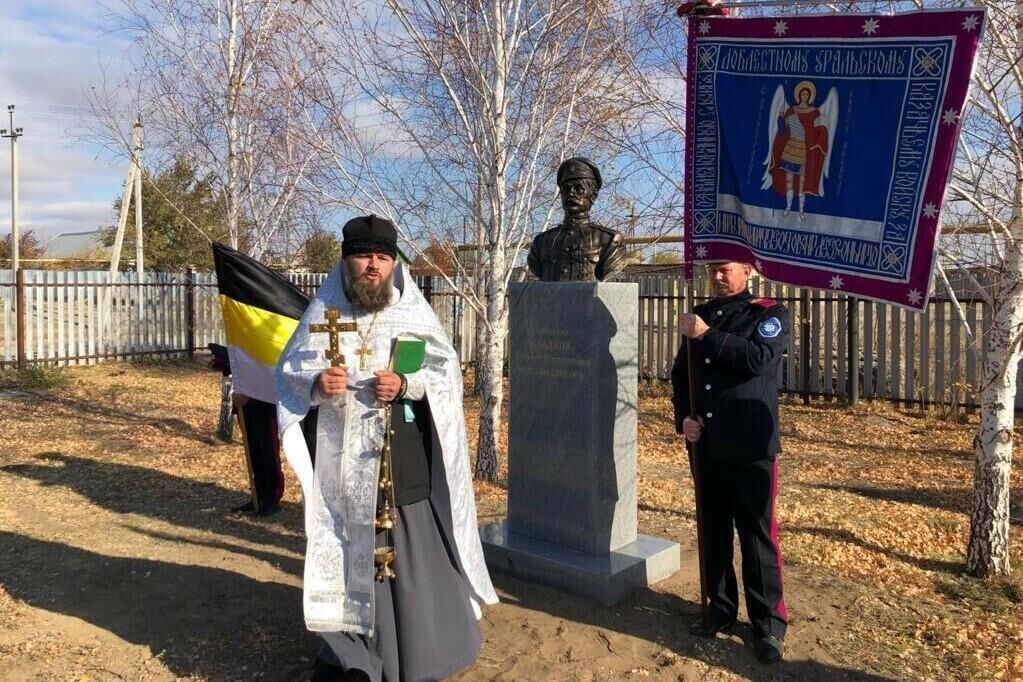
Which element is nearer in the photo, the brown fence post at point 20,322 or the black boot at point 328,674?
the black boot at point 328,674

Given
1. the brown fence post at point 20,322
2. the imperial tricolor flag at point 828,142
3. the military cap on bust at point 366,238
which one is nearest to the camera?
the military cap on bust at point 366,238

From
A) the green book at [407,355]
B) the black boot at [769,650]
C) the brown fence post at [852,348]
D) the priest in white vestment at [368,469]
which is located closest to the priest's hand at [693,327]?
the priest in white vestment at [368,469]

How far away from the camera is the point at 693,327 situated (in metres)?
3.62

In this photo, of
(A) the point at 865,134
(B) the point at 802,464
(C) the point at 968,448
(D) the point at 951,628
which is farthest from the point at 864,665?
(C) the point at 968,448

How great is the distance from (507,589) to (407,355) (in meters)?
1.92

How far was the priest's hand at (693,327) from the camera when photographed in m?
3.62

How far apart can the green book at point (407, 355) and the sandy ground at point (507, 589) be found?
4.69ft

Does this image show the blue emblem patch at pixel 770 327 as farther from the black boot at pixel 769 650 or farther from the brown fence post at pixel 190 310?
the brown fence post at pixel 190 310

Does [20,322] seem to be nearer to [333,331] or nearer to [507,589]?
[507,589]

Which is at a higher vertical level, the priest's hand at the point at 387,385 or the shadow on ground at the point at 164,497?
the priest's hand at the point at 387,385

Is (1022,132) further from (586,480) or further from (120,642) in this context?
(120,642)

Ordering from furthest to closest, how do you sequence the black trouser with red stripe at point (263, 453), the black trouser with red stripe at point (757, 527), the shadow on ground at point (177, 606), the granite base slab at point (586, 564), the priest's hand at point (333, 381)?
the black trouser with red stripe at point (263, 453) → the granite base slab at point (586, 564) → the shadow on ground at point (177, 606) → the black trouser with red stripe at point (757, 527) → the priest's hand at point (333, 381)

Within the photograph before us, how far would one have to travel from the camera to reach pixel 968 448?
858cm

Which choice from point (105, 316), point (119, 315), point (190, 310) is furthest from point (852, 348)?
point (105, 316)
